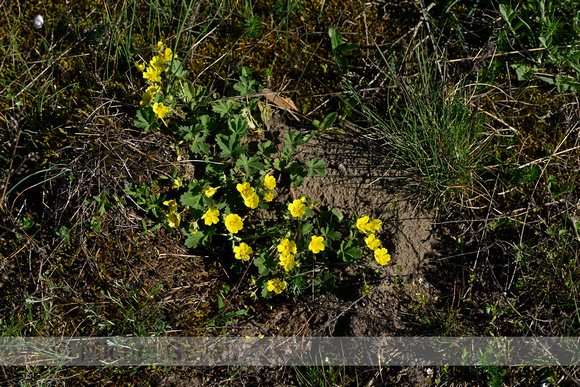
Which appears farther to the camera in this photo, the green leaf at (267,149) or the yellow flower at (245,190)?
the green leaf at (267,149)

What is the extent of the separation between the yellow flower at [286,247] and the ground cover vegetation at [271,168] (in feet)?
0.05

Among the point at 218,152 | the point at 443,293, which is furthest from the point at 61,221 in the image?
the point at 443,293

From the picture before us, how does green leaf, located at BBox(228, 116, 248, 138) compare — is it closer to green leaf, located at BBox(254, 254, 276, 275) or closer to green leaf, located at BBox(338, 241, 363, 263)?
green leaf, located at BBox(254, 254, 276, 275)

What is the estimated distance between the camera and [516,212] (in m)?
3.34

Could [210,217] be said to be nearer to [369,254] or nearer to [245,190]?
[245,190]

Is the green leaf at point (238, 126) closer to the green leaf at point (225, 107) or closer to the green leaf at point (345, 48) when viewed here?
the green leaf at point (225, 107)

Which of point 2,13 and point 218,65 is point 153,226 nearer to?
point 218,65

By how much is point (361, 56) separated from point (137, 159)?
1.92 metres

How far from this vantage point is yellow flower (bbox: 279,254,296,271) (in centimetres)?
296

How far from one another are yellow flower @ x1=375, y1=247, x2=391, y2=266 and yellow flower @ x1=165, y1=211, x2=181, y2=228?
54.7 inches

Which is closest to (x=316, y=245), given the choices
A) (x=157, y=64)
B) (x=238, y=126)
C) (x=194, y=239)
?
(x=194, y=239)

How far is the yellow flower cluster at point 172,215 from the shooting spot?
304cm

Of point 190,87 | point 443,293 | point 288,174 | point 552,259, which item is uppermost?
point 190,87

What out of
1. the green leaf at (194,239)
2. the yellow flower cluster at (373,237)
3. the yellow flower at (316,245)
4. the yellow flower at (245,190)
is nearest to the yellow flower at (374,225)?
the yellow flower cluster at (373,237)
